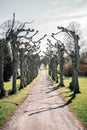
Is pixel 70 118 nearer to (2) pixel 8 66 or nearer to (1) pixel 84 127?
(1) pixel 84 127

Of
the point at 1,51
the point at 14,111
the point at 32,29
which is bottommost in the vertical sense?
the point at 14,111

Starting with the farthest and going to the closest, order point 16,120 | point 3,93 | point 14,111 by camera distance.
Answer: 1. point 3,93
2. point 14,111
3. point 16,120

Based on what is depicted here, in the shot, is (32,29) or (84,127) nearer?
(84,127)

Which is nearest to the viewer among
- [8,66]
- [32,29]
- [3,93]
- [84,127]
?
[84,127]

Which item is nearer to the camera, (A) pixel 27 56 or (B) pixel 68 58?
(A) pixel 27 56

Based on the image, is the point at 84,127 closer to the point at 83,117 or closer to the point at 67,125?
the point at 67,125

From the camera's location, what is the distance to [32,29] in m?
36.4

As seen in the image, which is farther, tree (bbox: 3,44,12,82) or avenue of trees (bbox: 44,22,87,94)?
tree (bbox: 3,44,12,82)

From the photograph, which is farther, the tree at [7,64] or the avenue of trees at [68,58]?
the tree at [7,64]

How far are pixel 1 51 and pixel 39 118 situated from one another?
52.9ft

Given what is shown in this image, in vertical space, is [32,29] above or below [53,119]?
above

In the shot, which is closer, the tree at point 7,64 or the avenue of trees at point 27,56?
the avenue of trees at point 27,56

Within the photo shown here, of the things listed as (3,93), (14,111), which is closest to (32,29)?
(3,93)

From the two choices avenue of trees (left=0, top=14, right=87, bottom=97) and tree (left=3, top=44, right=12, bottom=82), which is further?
tree (left=3, top=44, right=12, bottom=82)
